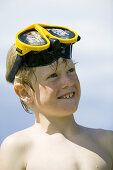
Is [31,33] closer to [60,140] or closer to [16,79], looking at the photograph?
[16,79]

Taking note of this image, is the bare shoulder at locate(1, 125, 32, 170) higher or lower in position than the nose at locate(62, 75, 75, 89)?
lower

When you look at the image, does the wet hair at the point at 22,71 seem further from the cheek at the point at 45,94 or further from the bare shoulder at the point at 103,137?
the bare shoulder at the point at 103,137

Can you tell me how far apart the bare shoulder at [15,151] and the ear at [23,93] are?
0.35 m

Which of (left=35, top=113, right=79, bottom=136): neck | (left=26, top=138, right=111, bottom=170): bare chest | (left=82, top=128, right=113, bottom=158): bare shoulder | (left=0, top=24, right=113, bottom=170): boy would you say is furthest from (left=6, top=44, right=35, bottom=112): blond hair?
(left=82, top=128, right=113, bottom=158): bare shoulder

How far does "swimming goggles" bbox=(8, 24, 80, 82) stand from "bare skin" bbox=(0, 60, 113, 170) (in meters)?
0.12

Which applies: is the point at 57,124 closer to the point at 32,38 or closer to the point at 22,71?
the point at 22,71

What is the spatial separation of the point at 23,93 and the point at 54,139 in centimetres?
56

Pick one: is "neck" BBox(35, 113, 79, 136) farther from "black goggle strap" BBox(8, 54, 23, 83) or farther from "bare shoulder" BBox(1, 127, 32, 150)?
"black goggle strap" BBox(8, 54, 23, 83)

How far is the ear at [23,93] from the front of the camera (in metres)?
3.78

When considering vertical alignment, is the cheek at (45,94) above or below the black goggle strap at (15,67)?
below

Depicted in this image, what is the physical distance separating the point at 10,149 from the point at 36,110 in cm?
45

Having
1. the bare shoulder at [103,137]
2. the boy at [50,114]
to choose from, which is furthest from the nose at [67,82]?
the bare shoulder at [103,137]

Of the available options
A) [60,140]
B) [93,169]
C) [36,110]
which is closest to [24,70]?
[36,110]

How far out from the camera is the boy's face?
363 centimetres
